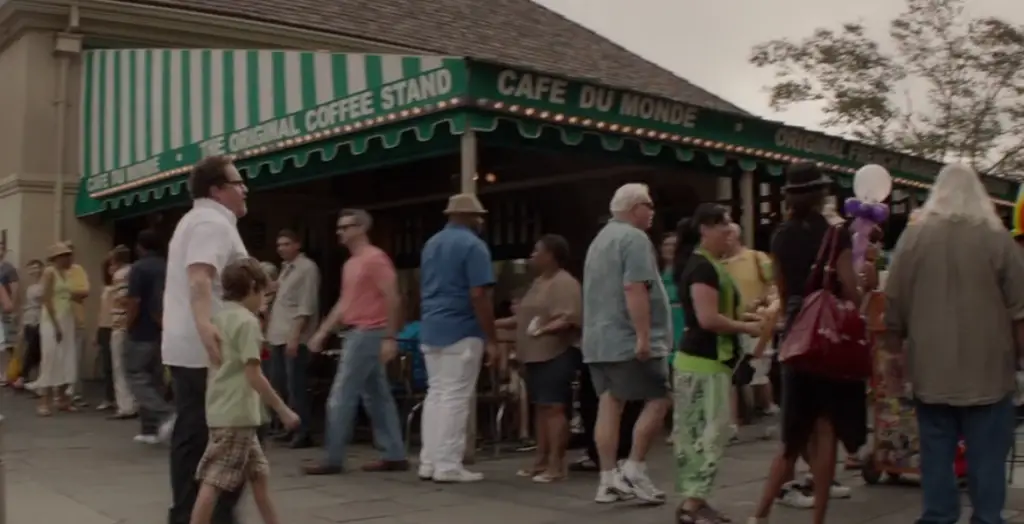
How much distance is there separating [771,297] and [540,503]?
297cm

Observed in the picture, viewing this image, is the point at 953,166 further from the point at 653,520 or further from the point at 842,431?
the point at 653,520

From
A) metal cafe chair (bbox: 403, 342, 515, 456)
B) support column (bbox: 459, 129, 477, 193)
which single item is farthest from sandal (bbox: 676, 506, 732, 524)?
support column (bbox: 459, 129, 477, 193)

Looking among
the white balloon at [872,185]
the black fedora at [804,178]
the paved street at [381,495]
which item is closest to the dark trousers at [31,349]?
the paved street at [381,495]

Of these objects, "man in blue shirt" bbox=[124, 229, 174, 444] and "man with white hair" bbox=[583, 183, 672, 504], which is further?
"man in blue shirt" bbox=[124, 229, 174, 444]

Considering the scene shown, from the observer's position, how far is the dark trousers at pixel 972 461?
4.43 meters

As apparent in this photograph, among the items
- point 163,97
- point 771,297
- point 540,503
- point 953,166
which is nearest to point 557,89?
point 771,297

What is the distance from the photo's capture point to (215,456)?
4.61m

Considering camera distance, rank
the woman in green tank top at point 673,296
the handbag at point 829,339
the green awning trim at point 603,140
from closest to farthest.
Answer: the handbag at point 829,339 < the green awning trim at point 603,140 < the woman in green tank top at point 673,296

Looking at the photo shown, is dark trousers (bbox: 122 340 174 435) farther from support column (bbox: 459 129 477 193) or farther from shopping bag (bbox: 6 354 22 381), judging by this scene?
shopping bag (bbox: 6 354 22 381)

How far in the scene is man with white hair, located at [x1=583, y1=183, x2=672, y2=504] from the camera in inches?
236

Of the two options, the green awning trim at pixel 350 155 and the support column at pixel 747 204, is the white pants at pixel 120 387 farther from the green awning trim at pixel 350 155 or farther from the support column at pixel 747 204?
the support column at pixel 747 204

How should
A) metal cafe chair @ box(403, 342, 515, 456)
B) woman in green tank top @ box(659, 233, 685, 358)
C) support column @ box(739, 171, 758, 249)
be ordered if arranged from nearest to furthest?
metal cafe chair @ box(403, 342, 515, 456) < woman in green tank top @ box(659, 233, 685, 358) < support column @ box(739, 171, 758, 249)

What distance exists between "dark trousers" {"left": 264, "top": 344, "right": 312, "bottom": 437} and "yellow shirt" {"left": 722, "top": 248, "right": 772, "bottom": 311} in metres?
3.53

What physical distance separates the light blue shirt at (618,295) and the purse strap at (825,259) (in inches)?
42.8
